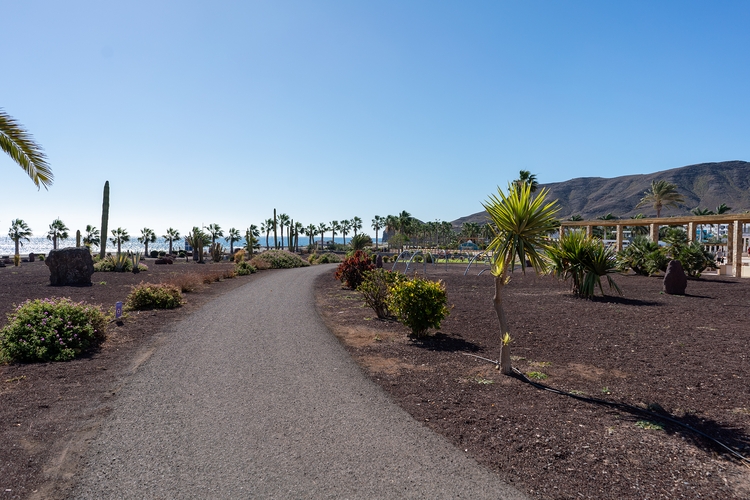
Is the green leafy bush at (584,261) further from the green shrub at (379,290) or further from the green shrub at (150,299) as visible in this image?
the green shrub at (150,299)

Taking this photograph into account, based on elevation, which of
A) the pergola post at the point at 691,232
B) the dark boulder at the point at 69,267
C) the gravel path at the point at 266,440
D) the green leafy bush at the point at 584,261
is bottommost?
the gravel path at the point at 266,440

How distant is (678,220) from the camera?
31969mm

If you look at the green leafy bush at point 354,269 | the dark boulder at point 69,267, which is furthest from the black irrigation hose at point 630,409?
the dark boulder at point 69,267

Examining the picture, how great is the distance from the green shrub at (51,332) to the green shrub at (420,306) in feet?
19.5

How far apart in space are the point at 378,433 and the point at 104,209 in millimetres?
36028

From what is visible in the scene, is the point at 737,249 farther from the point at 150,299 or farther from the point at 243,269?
the point at 150,299

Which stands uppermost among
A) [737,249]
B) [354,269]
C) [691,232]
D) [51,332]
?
[691,232]

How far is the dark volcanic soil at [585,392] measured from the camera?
426 cm

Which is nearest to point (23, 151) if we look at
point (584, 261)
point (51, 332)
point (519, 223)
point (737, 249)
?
point (51, 332)

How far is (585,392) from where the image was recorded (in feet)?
21.3

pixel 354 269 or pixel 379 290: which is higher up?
pixel 354 269

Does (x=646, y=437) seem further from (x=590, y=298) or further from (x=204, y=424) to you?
(x=590, y=298)

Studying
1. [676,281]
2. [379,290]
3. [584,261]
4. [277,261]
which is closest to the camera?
[379,290]

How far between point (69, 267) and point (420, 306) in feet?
64.6
